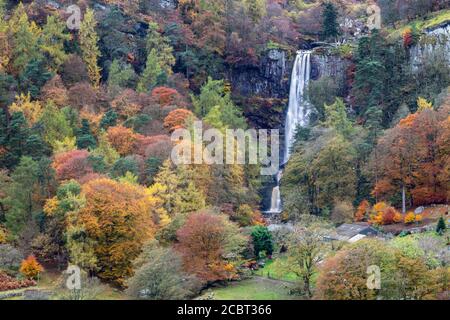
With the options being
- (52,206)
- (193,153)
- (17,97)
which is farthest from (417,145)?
(17,97)

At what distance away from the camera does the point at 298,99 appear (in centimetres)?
8944

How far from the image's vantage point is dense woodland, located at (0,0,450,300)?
52969 millimetres

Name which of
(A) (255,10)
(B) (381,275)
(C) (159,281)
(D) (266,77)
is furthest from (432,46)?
(C) (159,281)

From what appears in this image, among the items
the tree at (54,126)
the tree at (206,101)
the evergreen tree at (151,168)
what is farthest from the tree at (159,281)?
the tree at (206,101)

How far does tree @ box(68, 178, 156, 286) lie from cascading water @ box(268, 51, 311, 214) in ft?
103

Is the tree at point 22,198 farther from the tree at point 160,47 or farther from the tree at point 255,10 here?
the tree at point 255,10

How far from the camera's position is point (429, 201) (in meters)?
66.1

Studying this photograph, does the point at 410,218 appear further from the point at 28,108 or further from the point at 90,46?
the point at 90,46

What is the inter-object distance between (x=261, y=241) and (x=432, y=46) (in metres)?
35.1

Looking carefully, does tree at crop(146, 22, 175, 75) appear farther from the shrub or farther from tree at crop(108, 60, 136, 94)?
the shrub

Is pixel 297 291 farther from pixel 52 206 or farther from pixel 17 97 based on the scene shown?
pixel 17 97

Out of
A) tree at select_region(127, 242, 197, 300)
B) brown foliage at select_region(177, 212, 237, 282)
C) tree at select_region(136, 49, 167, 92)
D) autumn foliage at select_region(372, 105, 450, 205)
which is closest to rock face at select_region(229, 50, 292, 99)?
tree at select_region(136, 49, 167, 92)

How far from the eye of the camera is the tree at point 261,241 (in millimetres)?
61312
